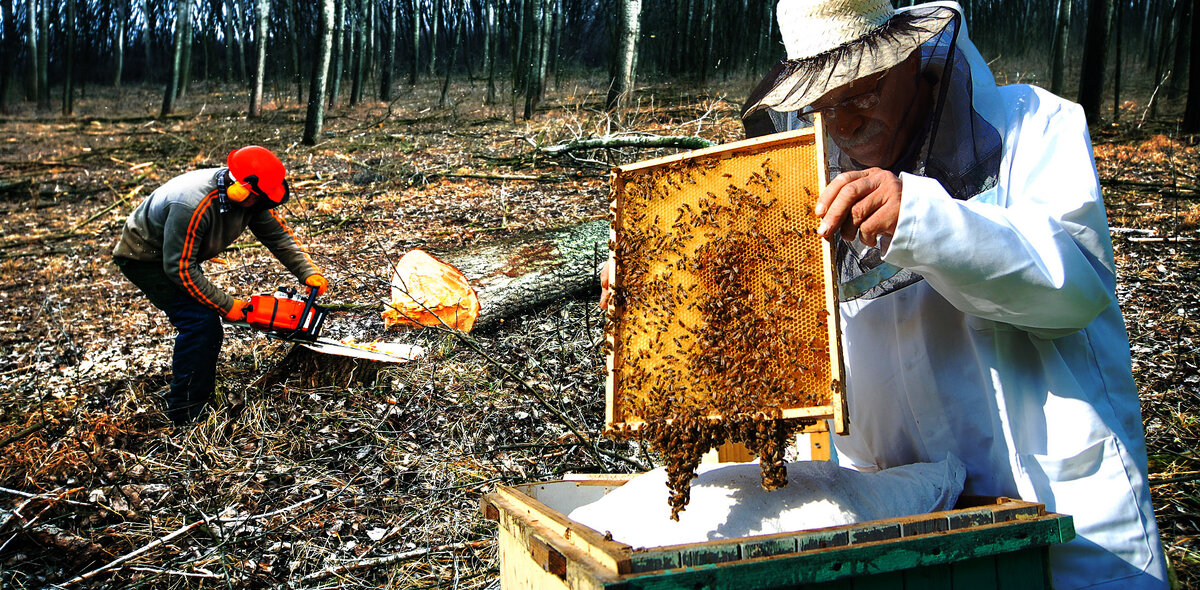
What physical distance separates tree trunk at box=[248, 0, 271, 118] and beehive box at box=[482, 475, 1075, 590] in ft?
62.8

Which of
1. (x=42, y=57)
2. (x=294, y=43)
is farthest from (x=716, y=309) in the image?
(x=42, y=57)

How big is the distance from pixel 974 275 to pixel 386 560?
3252 millimetres

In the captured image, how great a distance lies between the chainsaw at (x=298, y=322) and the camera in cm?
527

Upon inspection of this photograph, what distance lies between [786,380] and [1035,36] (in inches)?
1232

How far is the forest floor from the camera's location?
157 inches

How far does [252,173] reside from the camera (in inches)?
211

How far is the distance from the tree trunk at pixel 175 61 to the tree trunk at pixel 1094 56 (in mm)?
22493

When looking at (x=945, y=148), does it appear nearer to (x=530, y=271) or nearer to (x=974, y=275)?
(x=974, y=275)

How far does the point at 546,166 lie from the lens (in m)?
10.1

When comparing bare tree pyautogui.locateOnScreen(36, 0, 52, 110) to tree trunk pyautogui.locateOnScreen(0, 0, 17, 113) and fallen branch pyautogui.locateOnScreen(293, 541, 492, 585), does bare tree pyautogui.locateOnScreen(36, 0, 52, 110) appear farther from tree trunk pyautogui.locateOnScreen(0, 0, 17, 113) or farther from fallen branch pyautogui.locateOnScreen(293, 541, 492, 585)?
fallen branch pyautogui.locateOnScreen(293, 541, 492, 585)

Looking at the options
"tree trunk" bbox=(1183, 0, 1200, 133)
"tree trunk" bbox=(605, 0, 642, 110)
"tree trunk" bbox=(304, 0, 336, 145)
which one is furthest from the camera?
"tree trunk" bbox=(304, 0, 336, 145)

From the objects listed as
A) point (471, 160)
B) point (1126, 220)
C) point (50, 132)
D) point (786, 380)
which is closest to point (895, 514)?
point (786, 380)

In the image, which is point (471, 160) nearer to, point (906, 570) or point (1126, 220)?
point (1126, 220)

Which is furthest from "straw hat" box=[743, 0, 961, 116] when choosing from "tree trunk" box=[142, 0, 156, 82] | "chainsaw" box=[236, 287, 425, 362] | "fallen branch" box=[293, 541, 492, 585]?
"tree trunk" box=[142, 0, 156, 82]
